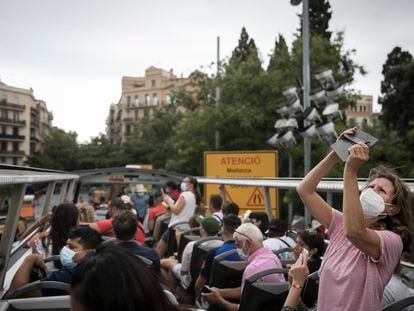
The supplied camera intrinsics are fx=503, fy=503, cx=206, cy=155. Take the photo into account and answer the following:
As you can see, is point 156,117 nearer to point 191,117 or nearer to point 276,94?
point 191,117

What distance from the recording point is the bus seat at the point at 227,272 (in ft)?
14.2

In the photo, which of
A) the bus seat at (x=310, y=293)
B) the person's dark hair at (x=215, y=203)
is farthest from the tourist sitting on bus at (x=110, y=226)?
the bus seat at (x=310, y=293)

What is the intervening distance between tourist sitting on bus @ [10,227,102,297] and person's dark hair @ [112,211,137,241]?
37cm

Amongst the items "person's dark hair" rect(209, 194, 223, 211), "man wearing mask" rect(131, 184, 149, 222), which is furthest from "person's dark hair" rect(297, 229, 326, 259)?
"man wearing mask" rect(131, 184, 149, 222)

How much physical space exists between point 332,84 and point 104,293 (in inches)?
376

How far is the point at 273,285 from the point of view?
340 centimetres

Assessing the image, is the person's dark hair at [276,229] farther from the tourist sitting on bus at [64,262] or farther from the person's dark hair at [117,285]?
the person's dark hair at [117,285]

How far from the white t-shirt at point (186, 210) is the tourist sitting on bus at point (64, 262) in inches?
151

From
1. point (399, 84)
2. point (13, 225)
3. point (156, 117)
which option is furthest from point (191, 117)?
point (156, 117)

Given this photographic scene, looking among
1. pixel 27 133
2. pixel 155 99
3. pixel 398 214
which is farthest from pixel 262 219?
pixel 155 99

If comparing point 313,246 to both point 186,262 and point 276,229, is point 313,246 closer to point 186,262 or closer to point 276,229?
point 276,229

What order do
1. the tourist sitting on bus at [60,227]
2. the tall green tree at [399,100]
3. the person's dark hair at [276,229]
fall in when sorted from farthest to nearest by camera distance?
the tall green tree at [399,100], the person's dark hair at [276,229], the tourist sitting on bus at [60,227]

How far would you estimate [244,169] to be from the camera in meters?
13.5

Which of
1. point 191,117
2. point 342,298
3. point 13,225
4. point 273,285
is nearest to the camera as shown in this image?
point 342,298
